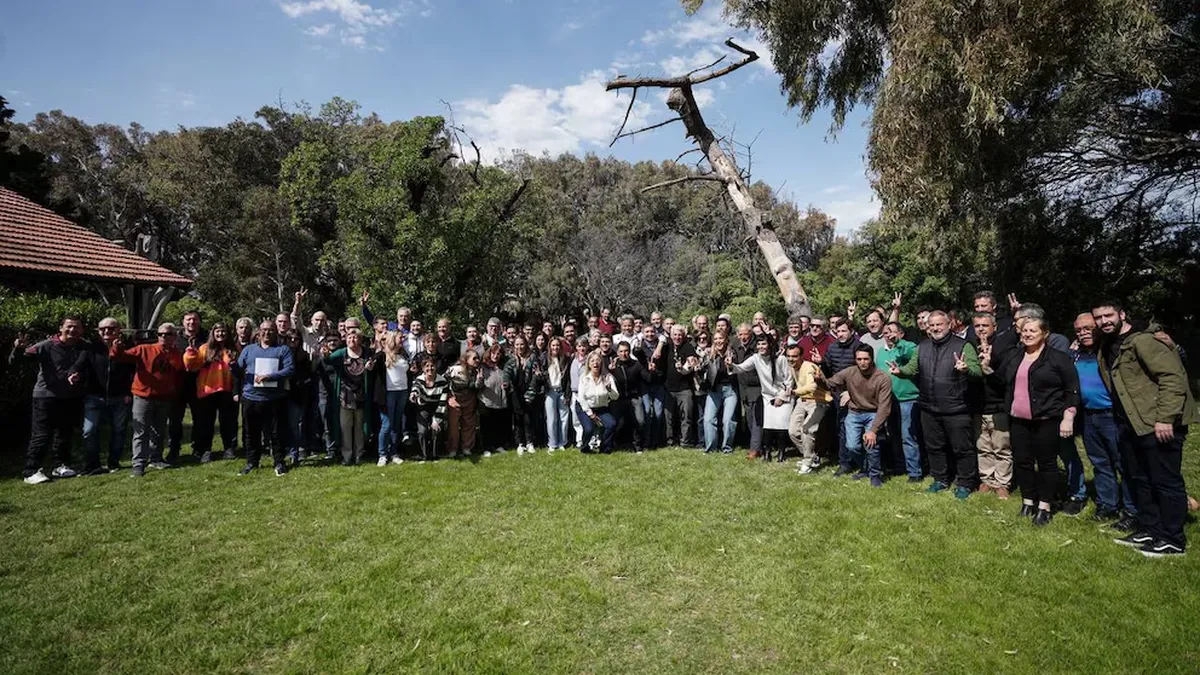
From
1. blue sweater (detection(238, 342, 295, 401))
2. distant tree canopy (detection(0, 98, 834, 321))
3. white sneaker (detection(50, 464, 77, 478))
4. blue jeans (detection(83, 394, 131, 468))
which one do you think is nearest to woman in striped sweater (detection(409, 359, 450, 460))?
blue sweater (detection(238, 342, 295, 401))

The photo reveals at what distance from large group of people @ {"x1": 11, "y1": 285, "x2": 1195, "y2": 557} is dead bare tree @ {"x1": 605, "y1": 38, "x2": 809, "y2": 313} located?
663 millimetres

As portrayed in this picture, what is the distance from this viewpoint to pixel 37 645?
3.35 m

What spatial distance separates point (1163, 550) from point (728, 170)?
6.59m

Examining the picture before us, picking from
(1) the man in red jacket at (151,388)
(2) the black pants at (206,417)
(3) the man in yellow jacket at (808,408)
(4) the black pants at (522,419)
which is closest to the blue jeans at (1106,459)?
(3) the man in yellow jacket at (808,408)

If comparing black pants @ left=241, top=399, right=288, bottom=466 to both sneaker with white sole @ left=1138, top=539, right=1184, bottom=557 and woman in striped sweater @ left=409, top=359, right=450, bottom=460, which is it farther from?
sneaker with white sole @ left=1138, top=539, right=1184, bottom=557

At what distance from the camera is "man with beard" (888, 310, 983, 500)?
19.5ft

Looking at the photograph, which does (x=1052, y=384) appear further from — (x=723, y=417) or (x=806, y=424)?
(x=723, y=417)

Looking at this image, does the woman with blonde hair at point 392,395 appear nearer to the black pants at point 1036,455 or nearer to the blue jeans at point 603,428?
the blue jeans at point 603,428

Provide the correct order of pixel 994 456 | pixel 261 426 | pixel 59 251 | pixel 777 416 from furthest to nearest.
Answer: pixel 59 251, pixel 777 416, pixel 261 426, pixel 994 456

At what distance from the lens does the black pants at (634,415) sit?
8.41 metres

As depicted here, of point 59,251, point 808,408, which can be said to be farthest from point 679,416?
point 59,251

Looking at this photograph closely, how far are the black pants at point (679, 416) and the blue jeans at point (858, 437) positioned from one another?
223 centimetres

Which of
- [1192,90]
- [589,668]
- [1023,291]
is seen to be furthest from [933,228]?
[589,668]

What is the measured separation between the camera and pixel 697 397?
28.8 feet
